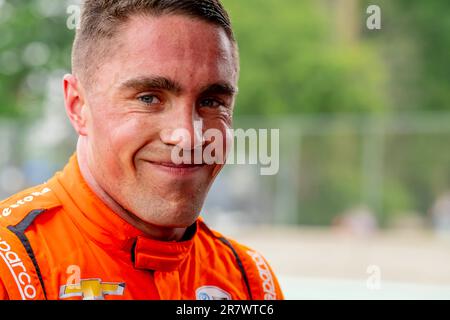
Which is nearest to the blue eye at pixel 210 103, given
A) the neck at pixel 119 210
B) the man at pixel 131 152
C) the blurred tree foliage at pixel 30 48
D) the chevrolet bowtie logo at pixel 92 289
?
the man at pixel 131 152

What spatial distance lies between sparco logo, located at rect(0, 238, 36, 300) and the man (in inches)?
0.5

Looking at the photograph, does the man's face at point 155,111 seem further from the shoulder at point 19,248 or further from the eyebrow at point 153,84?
the shoulder at point 19,248

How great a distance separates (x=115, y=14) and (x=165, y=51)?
10 cm

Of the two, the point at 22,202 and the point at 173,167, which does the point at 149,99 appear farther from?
the point at 22,202

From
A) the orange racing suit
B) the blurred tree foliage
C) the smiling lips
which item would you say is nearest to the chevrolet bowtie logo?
the orange racing suit

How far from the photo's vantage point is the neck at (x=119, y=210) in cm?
125

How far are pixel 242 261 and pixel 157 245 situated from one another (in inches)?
10.6

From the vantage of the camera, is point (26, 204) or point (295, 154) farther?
point (295, 154)

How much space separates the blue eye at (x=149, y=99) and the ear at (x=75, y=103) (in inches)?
5.0

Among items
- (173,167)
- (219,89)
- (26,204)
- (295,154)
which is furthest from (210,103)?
(295,154)

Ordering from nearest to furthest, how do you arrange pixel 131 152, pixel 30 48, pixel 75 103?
pixel 131 152 → pixel 75 103 → pixel 30 48

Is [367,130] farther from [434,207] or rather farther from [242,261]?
[242,261]

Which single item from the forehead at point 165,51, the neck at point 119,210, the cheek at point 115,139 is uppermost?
the forehead at point 165,51

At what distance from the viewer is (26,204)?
3.96ft
